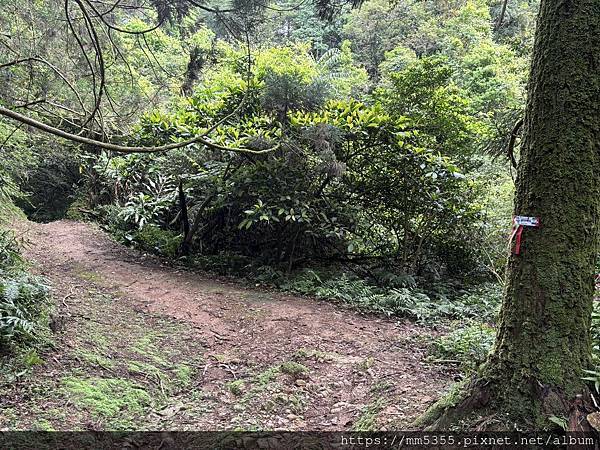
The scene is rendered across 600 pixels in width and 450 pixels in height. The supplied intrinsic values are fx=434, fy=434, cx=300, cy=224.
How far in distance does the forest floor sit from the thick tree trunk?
2.61ft

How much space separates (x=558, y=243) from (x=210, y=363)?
127 inches

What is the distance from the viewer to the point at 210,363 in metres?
4.20

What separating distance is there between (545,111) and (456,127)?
5835 millimetres

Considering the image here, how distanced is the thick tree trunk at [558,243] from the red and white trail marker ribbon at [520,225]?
0.02 m

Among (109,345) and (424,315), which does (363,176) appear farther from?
(109,345)

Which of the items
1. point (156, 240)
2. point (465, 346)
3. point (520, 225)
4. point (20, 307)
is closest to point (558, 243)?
point (520, 225)

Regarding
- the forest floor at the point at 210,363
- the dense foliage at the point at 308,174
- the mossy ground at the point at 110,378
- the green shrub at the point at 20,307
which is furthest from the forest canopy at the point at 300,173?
the mossy ground at the point at 110,378

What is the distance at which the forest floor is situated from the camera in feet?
9.71

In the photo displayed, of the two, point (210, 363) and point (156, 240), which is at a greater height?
point (156, 240)

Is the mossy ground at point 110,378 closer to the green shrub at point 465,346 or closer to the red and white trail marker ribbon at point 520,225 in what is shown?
the green shrub at point 465,346

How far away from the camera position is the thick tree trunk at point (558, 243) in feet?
6.89

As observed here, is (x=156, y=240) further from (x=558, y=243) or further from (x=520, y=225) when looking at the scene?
(x=558, y=243)

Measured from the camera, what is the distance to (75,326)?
4.16 metres

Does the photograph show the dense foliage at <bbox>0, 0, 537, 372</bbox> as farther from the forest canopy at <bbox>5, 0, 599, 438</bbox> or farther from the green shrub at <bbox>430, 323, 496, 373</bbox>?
the green shrub at <bbox>430, 323, 496, 373</bbox>
